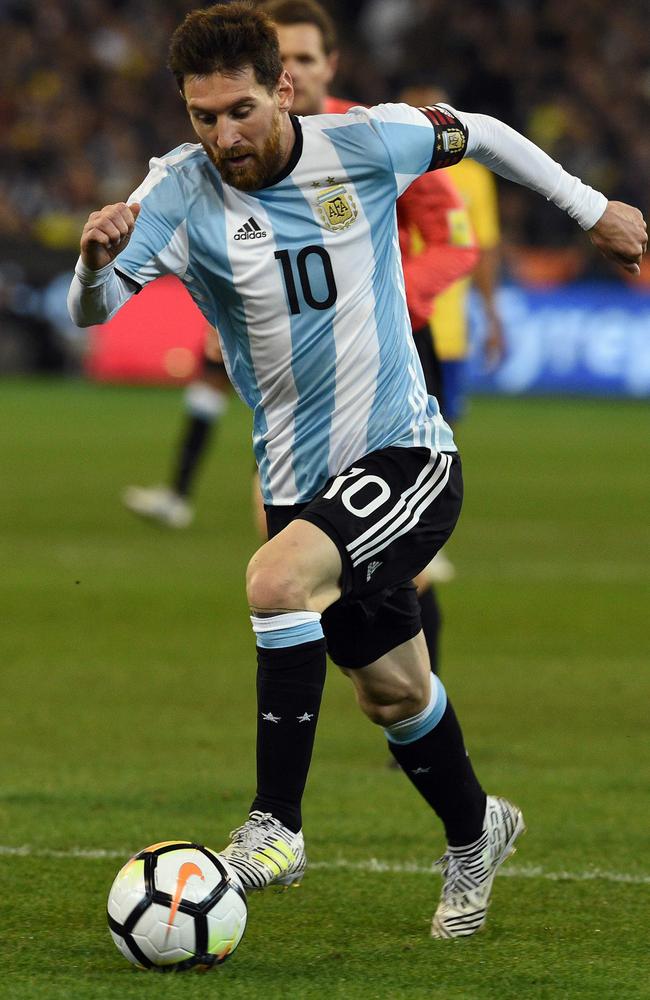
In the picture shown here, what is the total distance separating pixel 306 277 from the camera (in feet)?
13.0

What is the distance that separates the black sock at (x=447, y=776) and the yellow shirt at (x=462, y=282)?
12.0 ft

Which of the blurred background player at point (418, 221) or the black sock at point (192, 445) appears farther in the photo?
the black sock at point (192, 445)

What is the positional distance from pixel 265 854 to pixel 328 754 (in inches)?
92.1

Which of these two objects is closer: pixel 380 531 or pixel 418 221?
pixel 380 531

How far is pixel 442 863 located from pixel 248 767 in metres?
1.72

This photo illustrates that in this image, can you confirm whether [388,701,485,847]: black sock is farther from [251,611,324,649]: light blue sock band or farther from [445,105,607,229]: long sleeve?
[445,105,607,229]: long sleeve

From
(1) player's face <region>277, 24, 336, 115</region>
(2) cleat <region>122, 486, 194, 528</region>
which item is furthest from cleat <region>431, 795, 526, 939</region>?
(2) cleat <region>122, 486, 194, 528</region>

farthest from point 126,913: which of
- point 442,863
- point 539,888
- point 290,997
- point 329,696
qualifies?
point 329,696

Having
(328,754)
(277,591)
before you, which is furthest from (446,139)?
(328,754)

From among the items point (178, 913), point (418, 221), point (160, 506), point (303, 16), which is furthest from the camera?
point (160, 506)

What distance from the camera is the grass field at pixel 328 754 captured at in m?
3.72

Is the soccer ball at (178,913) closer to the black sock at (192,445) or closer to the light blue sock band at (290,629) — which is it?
the light blue sock band at (290,629)

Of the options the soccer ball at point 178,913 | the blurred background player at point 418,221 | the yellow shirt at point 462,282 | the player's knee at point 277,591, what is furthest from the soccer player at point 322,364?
the yellow shirt at point 462,282

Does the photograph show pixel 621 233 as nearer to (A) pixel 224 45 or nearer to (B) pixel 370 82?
(A) pixel 224 45
